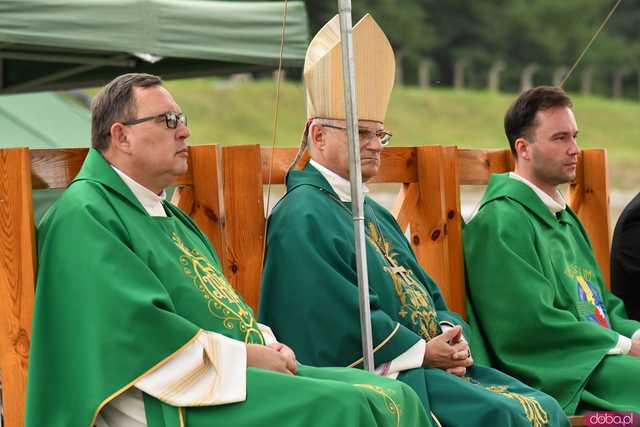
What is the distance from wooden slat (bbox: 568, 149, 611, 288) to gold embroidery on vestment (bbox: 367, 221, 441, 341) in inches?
69.0

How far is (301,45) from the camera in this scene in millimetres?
7113

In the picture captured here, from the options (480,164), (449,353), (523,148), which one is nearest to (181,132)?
(449,353)

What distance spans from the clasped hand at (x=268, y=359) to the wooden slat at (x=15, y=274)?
77 centimetres

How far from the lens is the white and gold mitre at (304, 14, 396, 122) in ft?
16.3

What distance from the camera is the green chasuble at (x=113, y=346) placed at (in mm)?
3807

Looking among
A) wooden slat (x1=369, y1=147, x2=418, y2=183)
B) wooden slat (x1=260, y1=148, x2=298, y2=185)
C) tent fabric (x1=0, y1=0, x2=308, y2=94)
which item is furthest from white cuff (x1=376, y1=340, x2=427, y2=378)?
tent fabric (x1=0, y1=0, x2=308, y2=94)

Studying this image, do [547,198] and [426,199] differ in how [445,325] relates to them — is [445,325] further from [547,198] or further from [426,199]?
[547,198]

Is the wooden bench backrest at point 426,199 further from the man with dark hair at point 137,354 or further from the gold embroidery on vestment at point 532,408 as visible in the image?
the gold embroidery on vestment at point 532,408

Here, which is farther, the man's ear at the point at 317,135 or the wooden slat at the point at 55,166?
the man's ear at the point at 317,135

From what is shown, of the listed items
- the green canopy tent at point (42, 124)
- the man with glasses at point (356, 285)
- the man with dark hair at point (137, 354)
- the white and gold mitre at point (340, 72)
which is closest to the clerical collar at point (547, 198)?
the man with glasses at point (356, 285)

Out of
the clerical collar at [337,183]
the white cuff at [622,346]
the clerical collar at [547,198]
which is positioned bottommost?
the white cuff at [622,346]

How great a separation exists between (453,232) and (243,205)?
124 cm

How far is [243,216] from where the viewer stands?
4.96 meters

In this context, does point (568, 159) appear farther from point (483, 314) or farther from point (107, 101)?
point (107, 101)
